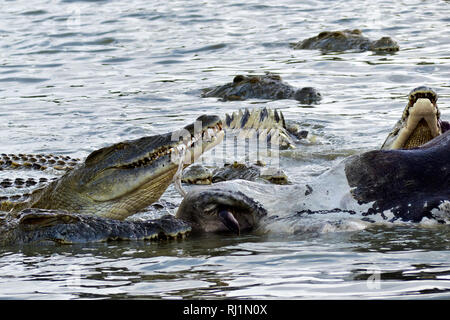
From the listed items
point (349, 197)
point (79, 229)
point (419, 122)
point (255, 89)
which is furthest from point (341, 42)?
point (79, 229)

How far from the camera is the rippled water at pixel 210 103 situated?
4.46m

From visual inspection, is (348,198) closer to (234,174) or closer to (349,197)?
(349,197)

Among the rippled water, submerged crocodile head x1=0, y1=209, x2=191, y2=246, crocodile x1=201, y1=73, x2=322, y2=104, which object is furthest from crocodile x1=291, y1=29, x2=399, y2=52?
submerged crocodile head x1=0, y1=209, x2=191, y2=246

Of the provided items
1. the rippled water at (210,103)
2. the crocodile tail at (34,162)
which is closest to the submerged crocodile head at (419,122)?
the rippled water at (210,103)

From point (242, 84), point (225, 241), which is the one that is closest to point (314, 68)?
point (242, 84)

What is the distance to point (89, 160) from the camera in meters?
6.63

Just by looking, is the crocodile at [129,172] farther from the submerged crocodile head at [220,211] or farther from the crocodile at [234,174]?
the crocodile at [234,174]

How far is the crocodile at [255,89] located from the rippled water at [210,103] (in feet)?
0.73

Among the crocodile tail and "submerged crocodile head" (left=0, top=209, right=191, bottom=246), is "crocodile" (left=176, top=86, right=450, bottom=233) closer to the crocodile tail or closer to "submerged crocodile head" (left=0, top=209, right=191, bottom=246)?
"submerged crocodile head" (left=0, top=209, right=191, bottom=246)

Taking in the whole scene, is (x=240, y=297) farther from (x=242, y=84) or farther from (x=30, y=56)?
(x=30, y=56)

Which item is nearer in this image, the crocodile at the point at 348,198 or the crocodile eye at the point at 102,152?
the crocodile at the point at 348,198

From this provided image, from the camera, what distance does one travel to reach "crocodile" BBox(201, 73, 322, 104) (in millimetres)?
12695

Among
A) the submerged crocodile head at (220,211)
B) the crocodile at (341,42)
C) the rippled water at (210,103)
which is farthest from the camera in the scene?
the crocodile at (341,42)

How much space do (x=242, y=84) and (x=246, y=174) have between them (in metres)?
5.09
